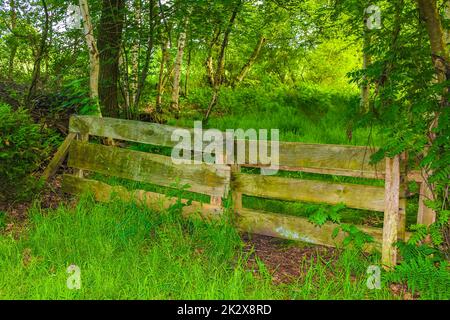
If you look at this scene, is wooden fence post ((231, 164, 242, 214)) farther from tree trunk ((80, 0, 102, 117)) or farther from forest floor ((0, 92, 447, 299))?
tree trunk ((80, 0, 102, 117))

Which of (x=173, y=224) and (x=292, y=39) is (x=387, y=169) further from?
(x=292, y=39)

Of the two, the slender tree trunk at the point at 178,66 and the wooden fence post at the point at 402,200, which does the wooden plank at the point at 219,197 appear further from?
the slender tree trunk at the point at 178,66

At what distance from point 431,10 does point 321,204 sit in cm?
215

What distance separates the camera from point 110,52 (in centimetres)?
860

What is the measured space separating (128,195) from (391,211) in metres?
3.43

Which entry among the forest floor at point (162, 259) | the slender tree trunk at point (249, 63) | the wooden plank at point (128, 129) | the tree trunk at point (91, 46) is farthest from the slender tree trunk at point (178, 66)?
the forest floor at point (162, 259)

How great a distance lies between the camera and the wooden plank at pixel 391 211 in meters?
4.21

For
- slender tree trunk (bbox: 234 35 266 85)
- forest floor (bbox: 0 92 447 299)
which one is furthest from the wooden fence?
slender tree trunk (bbox: 234 35 266 85)

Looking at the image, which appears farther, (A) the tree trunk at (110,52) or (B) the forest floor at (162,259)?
(A) the tree trunk at (110,52)

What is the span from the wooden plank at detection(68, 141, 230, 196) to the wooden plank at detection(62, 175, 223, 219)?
0.59 ft

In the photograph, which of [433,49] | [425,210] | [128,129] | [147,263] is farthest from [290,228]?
[128,129]

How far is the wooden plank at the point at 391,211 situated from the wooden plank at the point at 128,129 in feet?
7.05

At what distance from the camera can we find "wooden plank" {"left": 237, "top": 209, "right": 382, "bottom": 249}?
461 cm

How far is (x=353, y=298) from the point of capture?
3.67 m
